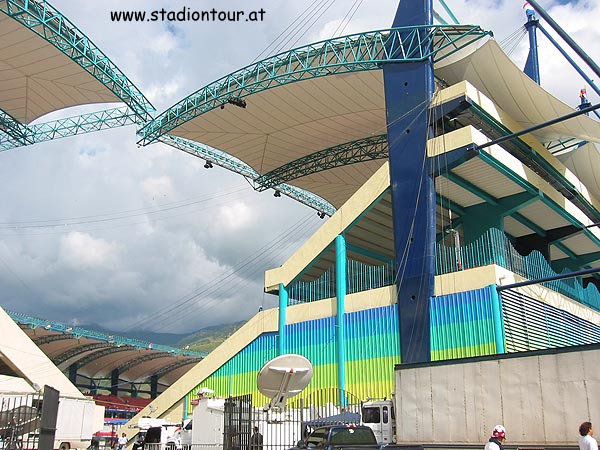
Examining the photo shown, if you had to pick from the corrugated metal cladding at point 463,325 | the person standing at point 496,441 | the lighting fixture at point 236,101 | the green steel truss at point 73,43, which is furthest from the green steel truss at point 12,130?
the person standing at point 496,441

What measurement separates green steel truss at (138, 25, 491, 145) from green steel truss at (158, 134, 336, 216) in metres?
3.58

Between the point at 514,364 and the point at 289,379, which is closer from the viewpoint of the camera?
the point at 514,364

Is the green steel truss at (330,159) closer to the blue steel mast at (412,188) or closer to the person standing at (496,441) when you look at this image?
the blue steel mast at (412,188)

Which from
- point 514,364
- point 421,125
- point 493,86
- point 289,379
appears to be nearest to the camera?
point 514,364

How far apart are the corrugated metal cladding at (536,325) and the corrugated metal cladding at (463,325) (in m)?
0.82

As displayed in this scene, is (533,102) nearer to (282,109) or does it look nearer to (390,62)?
(390,62)

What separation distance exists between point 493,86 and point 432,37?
6.30 metres

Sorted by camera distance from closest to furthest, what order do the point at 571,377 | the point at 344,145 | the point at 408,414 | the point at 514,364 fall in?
the point at 571,377 → the point at 514,364 → the point at 408,414 → the point at 344,145

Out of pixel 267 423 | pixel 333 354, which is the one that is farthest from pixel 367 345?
pixel 267 423

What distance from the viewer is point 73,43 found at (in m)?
36.2

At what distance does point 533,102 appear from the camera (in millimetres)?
36750

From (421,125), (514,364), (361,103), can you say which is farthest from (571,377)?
(361,103)

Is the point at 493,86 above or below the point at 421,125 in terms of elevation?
above

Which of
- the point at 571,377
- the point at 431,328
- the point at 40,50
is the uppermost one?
the point at 40,50
